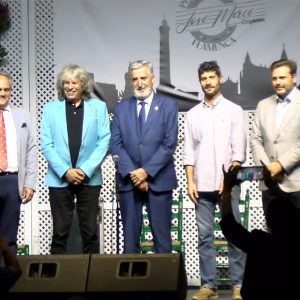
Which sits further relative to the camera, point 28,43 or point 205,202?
point 28,43

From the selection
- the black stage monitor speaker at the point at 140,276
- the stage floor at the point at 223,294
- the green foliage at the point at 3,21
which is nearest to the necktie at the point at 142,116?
the stage floor at the point at 223,294

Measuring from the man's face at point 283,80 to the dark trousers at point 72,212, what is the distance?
150 cm

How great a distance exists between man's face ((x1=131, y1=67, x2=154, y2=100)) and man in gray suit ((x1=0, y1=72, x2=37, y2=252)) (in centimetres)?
87

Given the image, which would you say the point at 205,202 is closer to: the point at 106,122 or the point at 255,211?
the point at 106,122

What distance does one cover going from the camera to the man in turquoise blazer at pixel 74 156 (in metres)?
6.05

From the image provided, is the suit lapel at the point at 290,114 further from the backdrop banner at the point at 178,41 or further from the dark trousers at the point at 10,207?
the dark trousers at the point at 10,207

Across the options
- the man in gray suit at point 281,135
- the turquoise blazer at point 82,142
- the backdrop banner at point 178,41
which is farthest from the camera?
the backdrop banner at point 178,41

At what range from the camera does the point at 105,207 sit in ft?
24.4

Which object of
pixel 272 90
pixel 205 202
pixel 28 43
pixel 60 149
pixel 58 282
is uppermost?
pixel 28 43

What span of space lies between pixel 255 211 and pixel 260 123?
5.07 feet

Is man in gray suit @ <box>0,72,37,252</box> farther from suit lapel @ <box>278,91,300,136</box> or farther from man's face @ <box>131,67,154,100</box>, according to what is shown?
suit lapel @ <box>278,91,300,136</box>

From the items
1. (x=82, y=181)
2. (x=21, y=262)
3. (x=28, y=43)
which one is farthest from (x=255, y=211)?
(x=21, y=262)

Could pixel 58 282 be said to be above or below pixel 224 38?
below

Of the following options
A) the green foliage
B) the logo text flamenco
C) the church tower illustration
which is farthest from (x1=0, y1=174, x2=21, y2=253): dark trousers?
the logo text flamenco
